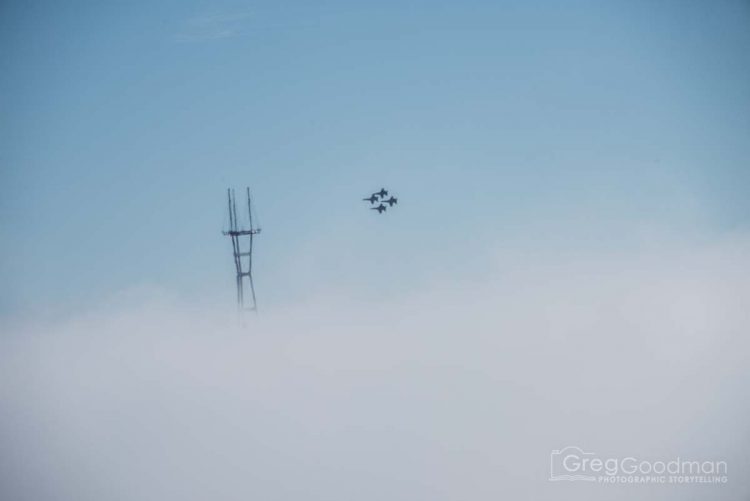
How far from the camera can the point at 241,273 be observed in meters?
26.4

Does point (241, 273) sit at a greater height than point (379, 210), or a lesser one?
lesser

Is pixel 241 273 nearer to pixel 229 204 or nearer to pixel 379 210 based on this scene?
pixel 229 204

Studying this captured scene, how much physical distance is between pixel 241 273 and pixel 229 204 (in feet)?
8.54

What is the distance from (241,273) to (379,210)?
18.8 feet

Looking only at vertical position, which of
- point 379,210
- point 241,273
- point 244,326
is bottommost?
point 244,326

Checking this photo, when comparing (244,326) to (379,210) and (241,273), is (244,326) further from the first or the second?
(379,210)

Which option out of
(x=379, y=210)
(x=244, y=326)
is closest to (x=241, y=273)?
(x=244, y=326)

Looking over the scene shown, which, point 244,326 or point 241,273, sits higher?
point 241,273

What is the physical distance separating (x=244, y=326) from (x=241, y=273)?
197 cm

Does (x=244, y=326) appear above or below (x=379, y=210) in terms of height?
below

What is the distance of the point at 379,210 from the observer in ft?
89.4

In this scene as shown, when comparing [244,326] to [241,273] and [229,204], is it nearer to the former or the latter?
[241,273]

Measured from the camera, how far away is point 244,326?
85.3ft

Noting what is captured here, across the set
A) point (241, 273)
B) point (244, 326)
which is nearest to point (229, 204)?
point (241, 273)
